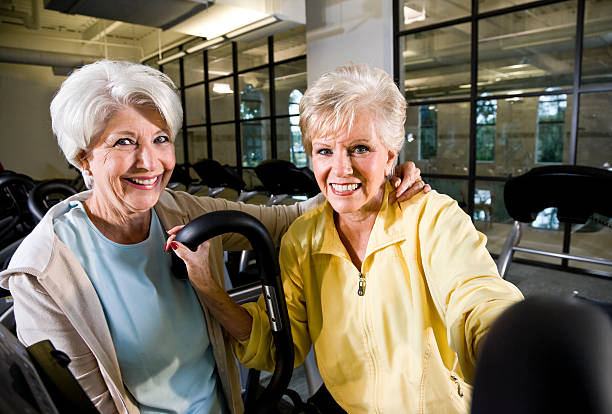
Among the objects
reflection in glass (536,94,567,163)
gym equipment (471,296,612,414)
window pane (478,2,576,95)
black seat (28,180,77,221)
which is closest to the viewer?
A: gym equipment (471,296,612,414)

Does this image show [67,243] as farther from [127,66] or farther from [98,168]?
[127,66]

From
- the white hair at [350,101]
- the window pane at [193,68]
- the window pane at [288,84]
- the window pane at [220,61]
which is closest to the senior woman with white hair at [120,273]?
the white hair at [350,101]

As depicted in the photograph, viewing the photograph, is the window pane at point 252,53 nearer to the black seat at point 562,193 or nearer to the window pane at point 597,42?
the window pane at point 597,42

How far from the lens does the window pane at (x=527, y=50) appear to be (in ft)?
A: 14.2

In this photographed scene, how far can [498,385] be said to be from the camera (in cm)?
26

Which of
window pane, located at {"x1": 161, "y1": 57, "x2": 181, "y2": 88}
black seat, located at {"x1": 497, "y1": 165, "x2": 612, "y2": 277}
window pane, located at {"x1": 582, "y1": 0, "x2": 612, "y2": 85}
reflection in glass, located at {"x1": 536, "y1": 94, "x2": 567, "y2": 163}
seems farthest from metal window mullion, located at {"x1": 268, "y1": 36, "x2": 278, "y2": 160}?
black seat, located at {"x1": 497, "y1": 165, "x2": 612, "y2": 277}

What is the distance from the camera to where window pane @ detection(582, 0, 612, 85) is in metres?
4.09

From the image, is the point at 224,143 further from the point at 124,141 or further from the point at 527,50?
the point at 124,141

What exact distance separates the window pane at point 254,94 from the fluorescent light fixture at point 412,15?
274cm

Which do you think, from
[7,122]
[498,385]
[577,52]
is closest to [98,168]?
[498,385]

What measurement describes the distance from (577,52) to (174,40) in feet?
26.2

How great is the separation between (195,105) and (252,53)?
2.41 m

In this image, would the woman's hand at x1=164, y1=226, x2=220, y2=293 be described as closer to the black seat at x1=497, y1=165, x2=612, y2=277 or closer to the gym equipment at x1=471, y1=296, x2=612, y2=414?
the gym equipment at x1=471, y1=296, x2=612, y2=414

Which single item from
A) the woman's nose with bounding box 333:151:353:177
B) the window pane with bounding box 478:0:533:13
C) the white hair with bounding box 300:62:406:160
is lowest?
the woman's nose with bounding box 333:151:353:177
